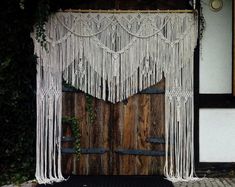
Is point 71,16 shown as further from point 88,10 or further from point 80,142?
point 80,142

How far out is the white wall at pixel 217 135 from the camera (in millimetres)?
7492

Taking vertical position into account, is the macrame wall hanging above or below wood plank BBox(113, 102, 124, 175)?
above

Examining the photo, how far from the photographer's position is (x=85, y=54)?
24.3 feet

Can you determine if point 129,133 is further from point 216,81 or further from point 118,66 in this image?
point 216,81

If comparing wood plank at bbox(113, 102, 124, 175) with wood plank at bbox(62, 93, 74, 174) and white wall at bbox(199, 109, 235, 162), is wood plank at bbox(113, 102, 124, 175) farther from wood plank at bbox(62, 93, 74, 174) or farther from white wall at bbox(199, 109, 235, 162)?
white wall at bbox(199, 109, 235, 162)

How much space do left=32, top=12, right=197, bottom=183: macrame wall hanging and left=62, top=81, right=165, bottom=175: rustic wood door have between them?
0.46 ft

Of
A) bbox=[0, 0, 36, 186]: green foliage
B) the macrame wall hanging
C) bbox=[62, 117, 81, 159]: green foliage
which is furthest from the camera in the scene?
bbox=[62, 117, 81, 159]: green foliage

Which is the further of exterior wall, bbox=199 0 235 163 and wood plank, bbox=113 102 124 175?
wood plank, bbox=113 102 124 175

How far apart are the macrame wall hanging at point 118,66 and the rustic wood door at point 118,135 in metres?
0.14

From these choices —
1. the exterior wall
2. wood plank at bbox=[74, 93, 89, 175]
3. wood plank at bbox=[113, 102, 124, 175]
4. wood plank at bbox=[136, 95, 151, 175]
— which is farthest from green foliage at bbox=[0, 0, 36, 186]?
the exterior wall

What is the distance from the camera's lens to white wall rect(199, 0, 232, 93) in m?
7.43

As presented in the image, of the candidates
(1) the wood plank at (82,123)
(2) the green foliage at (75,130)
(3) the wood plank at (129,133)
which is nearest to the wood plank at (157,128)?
(3) the wood plank at (129,133)

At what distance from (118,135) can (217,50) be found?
2.04 metres

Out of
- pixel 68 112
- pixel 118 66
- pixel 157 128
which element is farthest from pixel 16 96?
pixel 157 128
